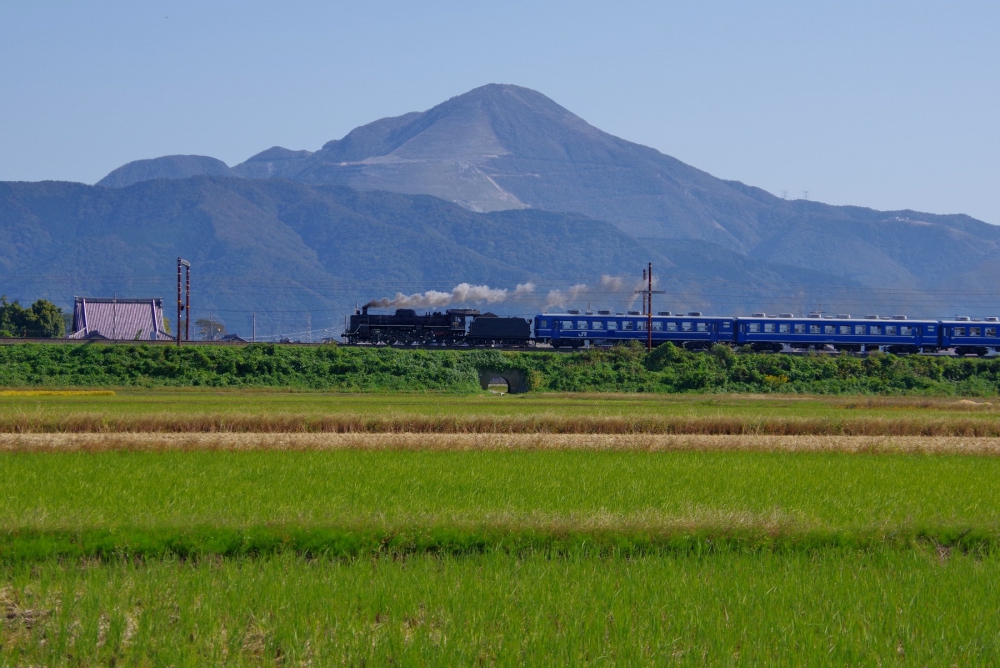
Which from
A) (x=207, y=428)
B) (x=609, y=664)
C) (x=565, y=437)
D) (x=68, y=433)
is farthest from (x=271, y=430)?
(x=609, y=664)

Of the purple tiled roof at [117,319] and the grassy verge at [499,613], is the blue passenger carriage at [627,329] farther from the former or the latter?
the grassy verge at [499,613]

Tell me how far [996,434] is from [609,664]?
2746 cm

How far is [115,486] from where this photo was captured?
715 inches

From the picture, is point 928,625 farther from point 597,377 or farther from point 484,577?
point 597,377

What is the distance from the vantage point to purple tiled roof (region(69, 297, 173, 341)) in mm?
102688

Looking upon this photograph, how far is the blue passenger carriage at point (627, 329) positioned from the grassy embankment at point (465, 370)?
10.1 meters

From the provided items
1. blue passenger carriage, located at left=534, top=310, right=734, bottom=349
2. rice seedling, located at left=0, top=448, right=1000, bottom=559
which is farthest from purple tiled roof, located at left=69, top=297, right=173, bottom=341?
rice seedling, located at left=0, top=448, right=1000, bottom=559

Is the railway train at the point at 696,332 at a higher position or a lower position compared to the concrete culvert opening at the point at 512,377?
higher

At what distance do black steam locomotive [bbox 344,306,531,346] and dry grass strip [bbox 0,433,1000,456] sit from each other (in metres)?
45.8

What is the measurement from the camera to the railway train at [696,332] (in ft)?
242

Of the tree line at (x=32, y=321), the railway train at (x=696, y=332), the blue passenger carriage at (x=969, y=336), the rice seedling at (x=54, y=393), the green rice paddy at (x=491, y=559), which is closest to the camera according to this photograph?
the green rice paddy at (x=491, y=559)

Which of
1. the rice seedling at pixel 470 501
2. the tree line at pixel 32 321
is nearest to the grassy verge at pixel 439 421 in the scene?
the rice seedling at pixel 470 501

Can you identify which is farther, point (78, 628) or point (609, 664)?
point (78, 628)

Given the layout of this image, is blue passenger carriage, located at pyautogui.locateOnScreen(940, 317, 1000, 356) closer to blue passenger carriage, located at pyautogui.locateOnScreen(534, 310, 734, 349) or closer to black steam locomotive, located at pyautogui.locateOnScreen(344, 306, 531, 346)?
blue passenger carriage, located at pyautogui.locateOnScreen(534, 310, 734, 349)
